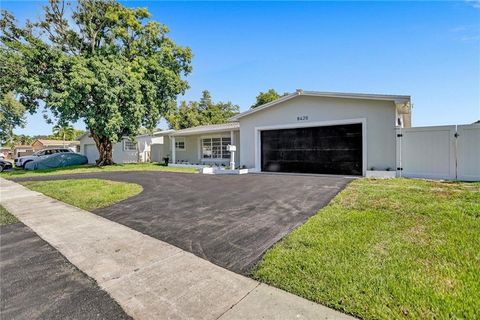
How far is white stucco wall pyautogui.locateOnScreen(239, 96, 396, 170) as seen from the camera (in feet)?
33.1

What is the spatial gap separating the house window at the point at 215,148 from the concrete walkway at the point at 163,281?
532 inches

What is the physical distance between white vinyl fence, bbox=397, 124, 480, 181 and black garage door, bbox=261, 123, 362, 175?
173 centimetres

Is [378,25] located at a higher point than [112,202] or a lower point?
higher

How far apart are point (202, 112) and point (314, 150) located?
35570 millimetres

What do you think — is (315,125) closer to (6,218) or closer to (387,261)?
(387,261)

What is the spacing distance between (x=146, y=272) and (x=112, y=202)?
4816 millimetres

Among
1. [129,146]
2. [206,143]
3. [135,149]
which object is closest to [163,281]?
[206,143]

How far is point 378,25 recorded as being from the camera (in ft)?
32.0

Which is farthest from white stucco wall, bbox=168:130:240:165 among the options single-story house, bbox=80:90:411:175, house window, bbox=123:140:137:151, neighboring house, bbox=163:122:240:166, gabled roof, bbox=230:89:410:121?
gabled roof, bbox=230:89:410:121

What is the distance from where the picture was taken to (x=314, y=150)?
477 inches

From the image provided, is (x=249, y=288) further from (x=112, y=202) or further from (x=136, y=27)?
(x=136, y=27)

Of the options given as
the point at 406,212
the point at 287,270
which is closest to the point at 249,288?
the point at 287,270

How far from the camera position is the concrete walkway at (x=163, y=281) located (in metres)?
2.47

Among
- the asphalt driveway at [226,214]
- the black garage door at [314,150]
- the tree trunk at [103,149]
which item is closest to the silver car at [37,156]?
the tree trunk at [103,149]
